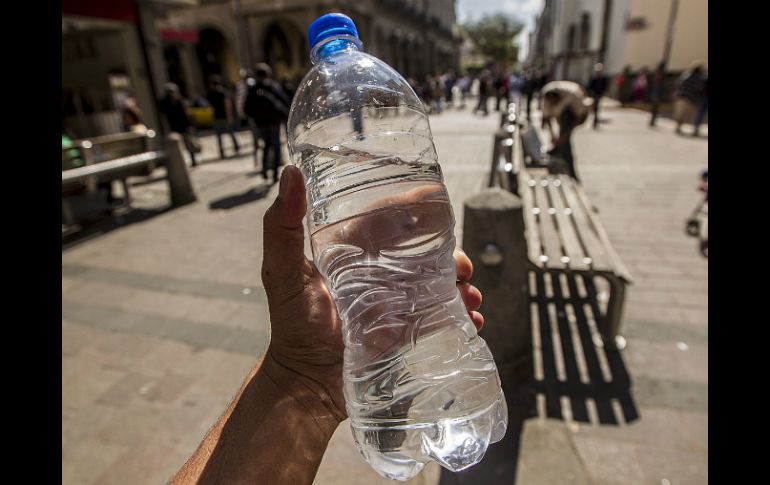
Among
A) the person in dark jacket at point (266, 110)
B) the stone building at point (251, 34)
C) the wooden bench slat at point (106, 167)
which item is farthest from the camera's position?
the stone building at point (251, 34)

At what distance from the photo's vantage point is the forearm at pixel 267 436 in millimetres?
1336

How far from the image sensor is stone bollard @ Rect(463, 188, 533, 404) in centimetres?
270

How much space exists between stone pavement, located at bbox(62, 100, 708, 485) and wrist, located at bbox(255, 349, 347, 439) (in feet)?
3.56

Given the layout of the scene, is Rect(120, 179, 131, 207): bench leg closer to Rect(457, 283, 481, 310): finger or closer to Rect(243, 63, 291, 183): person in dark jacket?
Rect(243, 63, 291, 183): person in dark jacket

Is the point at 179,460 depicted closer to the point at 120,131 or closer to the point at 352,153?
the point at 352,153

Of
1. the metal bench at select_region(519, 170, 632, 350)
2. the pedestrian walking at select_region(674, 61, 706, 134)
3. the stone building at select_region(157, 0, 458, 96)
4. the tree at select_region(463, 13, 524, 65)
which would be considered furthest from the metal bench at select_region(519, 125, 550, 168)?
the tree at select_region(463, 13, 524, 65)

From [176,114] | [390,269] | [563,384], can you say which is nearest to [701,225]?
[563,384]

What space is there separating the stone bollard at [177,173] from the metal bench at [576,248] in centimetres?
588

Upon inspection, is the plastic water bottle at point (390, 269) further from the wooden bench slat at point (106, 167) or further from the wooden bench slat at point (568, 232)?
the wooden bench slat at point (106, 167)

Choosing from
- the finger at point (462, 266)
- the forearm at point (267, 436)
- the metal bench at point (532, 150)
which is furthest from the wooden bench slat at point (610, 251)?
the metal bench at point (532, 150)

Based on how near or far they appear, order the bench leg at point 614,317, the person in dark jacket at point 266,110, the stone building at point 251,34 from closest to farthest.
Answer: the bench leg at point 614,317 → the person in dark jacket at point 266,110 → the stone building at point 251,34
